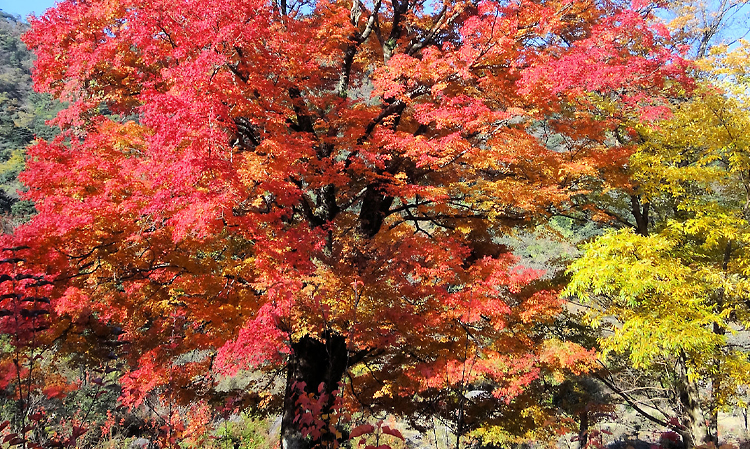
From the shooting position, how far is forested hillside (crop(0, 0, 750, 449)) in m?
5.91

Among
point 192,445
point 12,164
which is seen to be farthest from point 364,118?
point 12,164

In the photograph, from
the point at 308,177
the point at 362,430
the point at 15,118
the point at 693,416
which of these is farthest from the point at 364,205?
the point at 15,118

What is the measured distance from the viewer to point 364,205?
9.60 metres

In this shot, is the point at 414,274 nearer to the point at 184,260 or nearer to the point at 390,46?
the point at 184,260

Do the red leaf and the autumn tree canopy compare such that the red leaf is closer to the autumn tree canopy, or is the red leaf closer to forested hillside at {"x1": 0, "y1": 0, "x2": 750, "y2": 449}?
forested hillside at {"x1": 0, "y1": 0, "x2": 750, "y2": 449}

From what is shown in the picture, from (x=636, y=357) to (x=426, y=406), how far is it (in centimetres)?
462

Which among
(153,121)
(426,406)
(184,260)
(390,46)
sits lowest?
(426,406)

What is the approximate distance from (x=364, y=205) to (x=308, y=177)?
2021mm

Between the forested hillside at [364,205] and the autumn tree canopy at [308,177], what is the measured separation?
5 centimetres

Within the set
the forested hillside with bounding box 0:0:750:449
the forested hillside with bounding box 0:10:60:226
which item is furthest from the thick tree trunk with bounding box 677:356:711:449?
the forested hillside with bounding box 0:10:60:226

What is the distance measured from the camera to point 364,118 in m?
8.47

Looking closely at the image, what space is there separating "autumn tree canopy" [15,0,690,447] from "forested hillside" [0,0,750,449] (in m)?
0.05

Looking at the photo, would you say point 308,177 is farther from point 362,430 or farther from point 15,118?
point 15,118

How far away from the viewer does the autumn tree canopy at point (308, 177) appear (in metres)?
5.87
